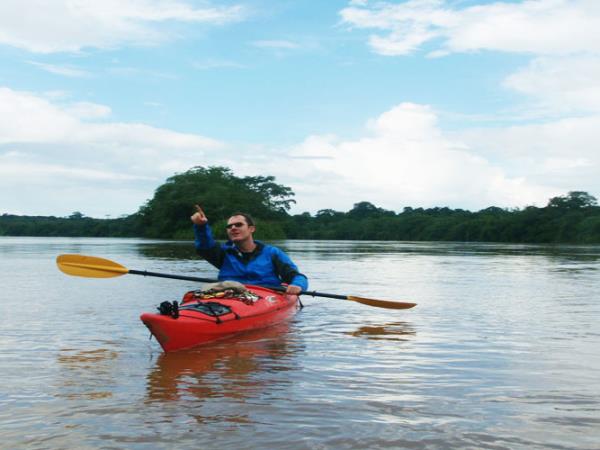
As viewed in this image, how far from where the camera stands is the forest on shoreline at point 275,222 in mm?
68312

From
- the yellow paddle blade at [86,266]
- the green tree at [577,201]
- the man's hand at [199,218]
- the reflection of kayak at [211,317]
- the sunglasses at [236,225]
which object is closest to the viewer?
the reflection of kayak at [211,317]

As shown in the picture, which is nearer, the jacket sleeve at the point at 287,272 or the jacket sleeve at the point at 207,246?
the jacket sleeve at the point at 207,246

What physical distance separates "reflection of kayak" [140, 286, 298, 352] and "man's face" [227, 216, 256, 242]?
0.64 m

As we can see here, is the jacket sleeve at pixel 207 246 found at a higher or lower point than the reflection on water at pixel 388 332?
higher

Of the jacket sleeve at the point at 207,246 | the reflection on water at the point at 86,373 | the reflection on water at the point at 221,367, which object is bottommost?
the reflection on water at the point at 86,373

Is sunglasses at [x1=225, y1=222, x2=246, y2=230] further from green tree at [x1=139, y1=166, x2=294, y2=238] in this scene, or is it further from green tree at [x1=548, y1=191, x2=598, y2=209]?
green tree at [x1=548, y1=191, x2=598, y2=209]

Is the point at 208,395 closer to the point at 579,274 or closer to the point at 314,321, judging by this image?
the point at 314,321

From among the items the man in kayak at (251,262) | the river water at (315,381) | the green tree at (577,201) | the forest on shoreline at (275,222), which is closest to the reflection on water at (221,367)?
the river water at (315,381)

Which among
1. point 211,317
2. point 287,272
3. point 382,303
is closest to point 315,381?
point 211,317

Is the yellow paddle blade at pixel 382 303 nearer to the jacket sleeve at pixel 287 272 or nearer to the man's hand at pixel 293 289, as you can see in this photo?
the jacket sleeve at pixel 287 272

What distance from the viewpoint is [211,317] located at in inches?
253

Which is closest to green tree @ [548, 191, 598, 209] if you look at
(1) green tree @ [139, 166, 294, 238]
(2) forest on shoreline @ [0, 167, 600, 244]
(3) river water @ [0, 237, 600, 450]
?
(2) forest on shoreline @ [0, 167, 600, 244]

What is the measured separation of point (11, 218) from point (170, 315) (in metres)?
115

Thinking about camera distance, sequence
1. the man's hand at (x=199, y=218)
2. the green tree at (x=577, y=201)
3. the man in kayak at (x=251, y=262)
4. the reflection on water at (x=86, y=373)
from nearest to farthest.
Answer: the reflection on water at (x=86, y=373), the man's hand at (x=199, y=218), the man in kayak at (x=251, y=262), the green tree at (x=577, y=201)
